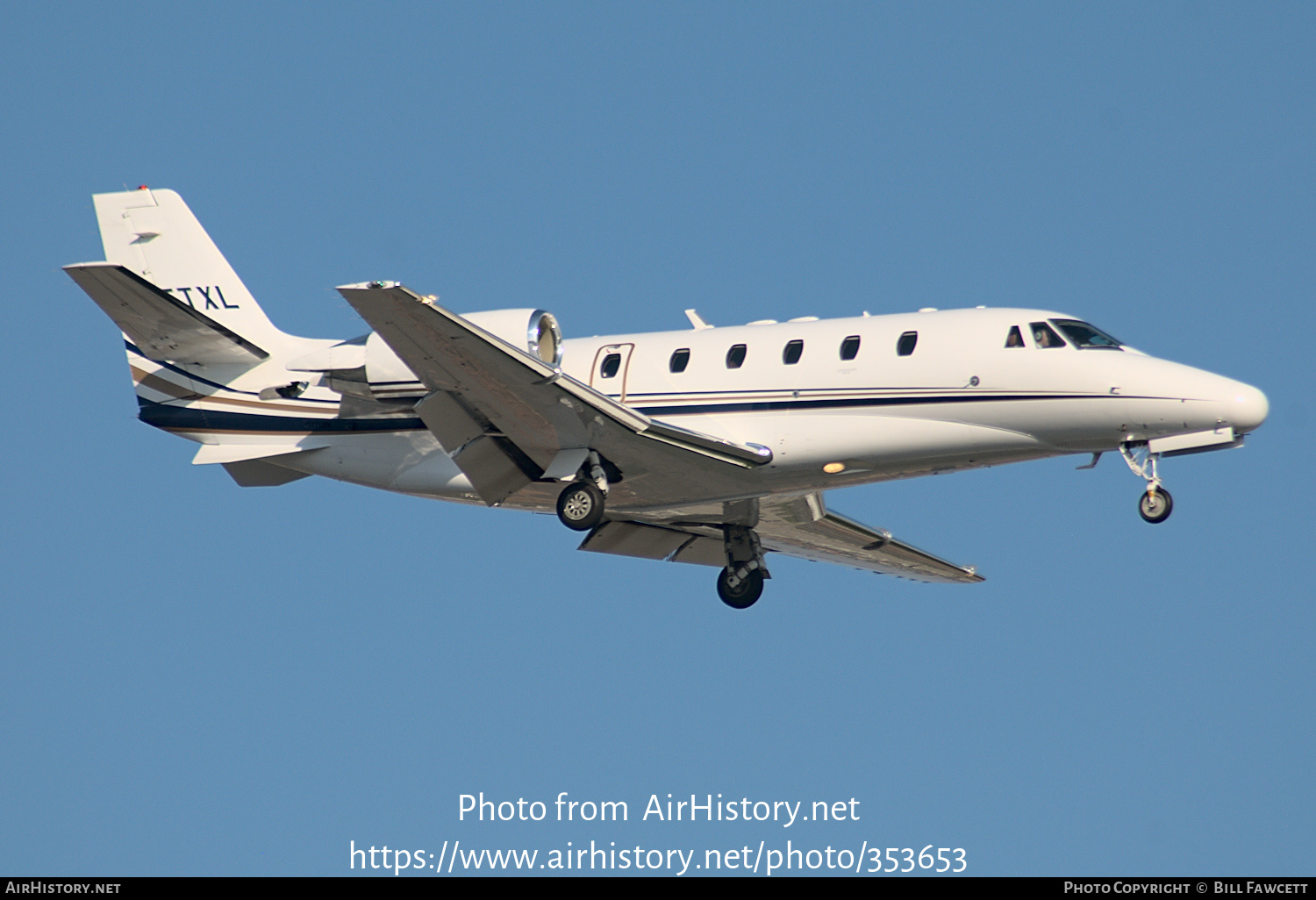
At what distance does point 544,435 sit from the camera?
826 inches

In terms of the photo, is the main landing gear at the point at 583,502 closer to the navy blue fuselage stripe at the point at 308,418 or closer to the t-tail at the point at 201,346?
the navy blue fuselage stripe at the point at 308,418

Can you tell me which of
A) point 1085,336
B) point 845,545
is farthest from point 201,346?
point 1085,336

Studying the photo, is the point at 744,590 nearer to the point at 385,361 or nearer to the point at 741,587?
the point at 741,587

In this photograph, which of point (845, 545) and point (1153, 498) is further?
point (845, 545)

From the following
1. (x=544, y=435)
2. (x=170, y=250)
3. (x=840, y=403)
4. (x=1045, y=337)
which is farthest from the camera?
(x=170, y=250)

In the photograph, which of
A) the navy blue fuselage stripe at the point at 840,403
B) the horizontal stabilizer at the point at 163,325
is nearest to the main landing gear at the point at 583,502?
the navy blue fuselage stripe at the point at 840,403

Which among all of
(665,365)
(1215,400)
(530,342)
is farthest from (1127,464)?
(530,342)

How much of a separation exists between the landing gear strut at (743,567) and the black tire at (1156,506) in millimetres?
6594

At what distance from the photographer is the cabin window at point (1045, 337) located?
1989cm

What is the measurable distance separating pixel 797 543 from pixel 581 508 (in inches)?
202

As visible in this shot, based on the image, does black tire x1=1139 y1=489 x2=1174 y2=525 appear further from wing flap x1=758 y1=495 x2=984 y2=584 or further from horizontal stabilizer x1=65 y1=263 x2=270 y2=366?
horizontal stabilizer x1=65 y1=263 x2=270 y2=366

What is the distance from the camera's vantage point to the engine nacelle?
66.6ft

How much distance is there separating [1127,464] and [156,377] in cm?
1397

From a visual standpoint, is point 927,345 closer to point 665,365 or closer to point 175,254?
point 665,365
